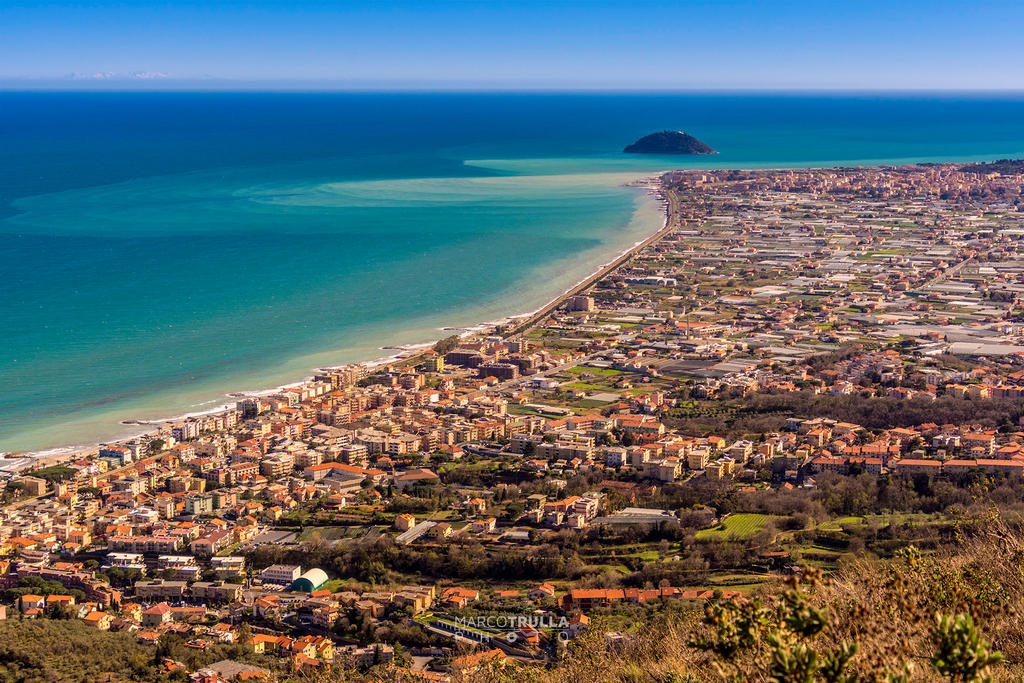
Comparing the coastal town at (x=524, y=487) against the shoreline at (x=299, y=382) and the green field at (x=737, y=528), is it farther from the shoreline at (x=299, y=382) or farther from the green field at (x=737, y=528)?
the shoreline at (x=299, y=382)

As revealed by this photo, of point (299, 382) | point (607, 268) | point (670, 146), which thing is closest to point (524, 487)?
point (299, 382)

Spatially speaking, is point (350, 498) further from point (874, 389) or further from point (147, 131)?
point (147, 131)

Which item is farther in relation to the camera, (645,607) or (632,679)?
(645,607)

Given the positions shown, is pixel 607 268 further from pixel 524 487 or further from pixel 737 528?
pixel 737 528

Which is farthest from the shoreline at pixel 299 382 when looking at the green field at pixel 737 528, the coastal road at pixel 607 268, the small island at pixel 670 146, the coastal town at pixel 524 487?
the small island at pixel 670 146

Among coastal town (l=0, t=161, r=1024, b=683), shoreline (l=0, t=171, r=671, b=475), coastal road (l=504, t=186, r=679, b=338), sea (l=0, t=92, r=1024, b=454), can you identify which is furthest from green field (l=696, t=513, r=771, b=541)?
coastal road (l=504, t=186, r=679, b=338)

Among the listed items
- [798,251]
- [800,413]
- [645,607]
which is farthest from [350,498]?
[798,251]
